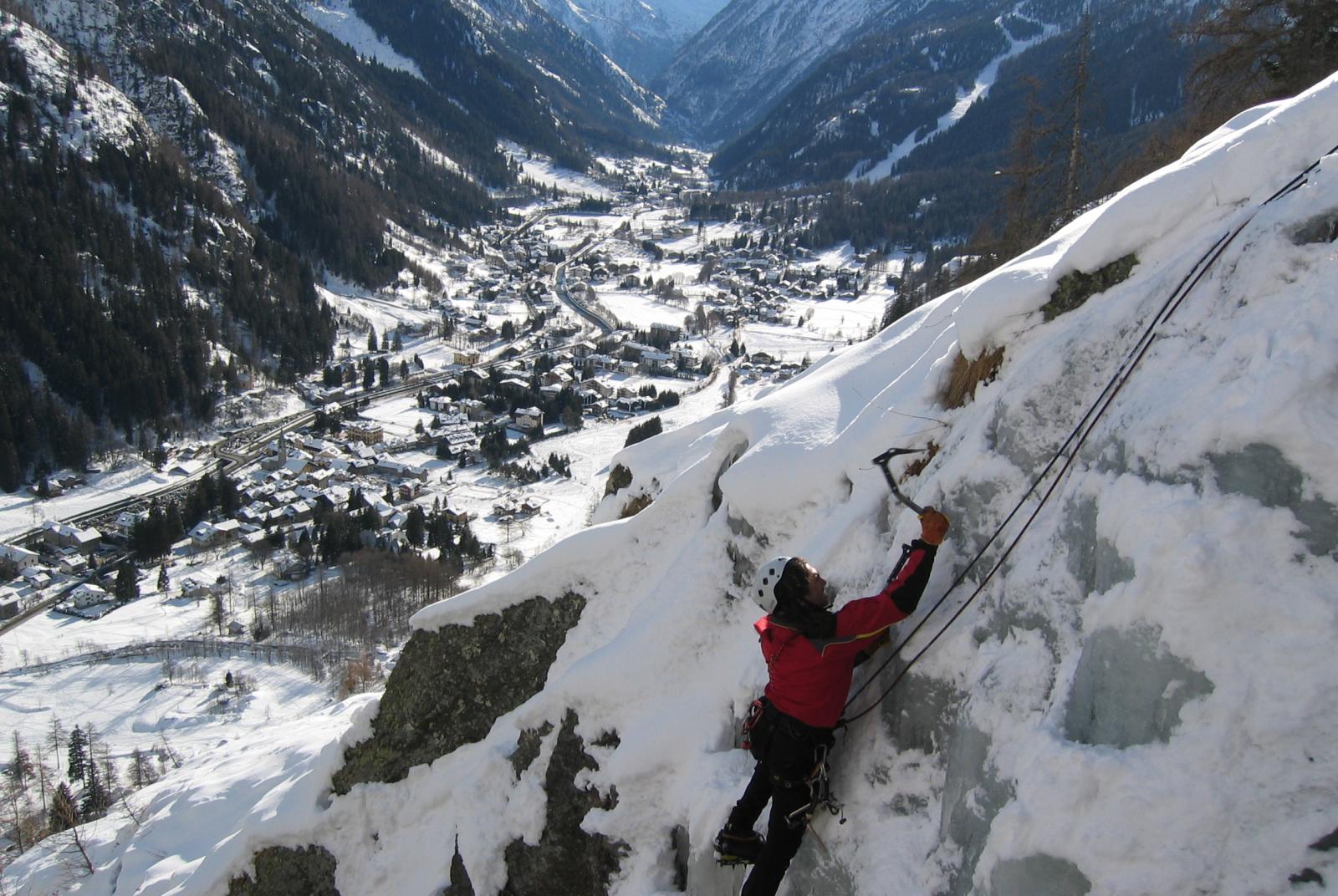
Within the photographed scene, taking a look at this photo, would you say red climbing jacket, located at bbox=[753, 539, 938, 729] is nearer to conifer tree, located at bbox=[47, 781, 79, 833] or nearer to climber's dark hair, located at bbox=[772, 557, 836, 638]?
climber's dark hair, located at bbox=[772, 557, 836, 638]

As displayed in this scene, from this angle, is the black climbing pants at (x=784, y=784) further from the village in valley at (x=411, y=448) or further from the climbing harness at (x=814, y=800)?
the village in valley at (x=411, y=448)

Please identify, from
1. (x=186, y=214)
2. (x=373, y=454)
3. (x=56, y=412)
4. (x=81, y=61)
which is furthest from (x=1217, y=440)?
(x=81, y=61)

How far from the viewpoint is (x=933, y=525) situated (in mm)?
5246

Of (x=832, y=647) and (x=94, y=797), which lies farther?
(x=94, y=797)

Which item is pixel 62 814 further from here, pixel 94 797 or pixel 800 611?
pixel 800 611

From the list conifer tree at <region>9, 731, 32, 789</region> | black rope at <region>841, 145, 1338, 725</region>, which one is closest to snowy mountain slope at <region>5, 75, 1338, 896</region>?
black rope at <region>841, 145, 1338, 725</region>

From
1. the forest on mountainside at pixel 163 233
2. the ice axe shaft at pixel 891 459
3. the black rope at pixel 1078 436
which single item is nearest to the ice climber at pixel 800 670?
the black rope at pixel 1078 436

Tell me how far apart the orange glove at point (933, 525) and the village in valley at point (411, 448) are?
36.4 feet

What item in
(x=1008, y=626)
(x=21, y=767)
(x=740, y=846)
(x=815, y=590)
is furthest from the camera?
(x=21, y=767)

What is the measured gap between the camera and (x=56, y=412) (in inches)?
3103

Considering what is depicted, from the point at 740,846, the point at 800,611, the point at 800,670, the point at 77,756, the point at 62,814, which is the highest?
the point at 800,611

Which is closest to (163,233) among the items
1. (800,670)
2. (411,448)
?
(411,448)

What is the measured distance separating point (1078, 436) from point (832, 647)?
2.18 metres

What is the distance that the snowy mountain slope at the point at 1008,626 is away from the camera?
3562 millimetres
